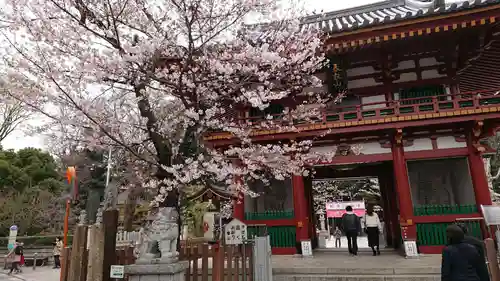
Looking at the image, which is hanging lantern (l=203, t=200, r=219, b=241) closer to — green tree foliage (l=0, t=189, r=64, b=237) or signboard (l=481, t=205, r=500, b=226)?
signboard (l=481, t=205, r=500, b=226)

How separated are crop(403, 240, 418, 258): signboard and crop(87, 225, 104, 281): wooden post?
8.16 m

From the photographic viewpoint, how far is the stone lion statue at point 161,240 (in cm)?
549

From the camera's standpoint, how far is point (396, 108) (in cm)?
976

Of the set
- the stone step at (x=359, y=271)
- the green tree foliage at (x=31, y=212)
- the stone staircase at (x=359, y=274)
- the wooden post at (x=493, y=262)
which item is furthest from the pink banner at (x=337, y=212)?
the wooden post at (x=493, y=262)

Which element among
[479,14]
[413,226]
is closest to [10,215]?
[413,226]

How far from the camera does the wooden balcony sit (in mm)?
9336

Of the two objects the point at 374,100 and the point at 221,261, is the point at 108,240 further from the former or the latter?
the point at 374,100

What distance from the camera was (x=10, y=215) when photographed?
2300 centimetres

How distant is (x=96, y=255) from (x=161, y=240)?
134 cm

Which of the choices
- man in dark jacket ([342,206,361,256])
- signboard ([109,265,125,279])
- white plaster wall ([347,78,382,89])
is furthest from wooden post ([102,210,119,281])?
white plaster wall ([347,78,382,89])

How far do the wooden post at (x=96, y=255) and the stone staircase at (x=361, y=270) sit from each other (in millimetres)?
4109

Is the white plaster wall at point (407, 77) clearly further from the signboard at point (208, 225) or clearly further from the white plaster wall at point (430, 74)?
the signboard at point (208, 225)

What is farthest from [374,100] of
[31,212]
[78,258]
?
[31,212]

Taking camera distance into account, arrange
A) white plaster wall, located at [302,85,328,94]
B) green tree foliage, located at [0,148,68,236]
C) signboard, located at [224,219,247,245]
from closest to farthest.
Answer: signboard, located at [224,219,247,245] → white plaster wall, located at [302,85,328,94] → green tree foliage, located at [0,148,68,236]
